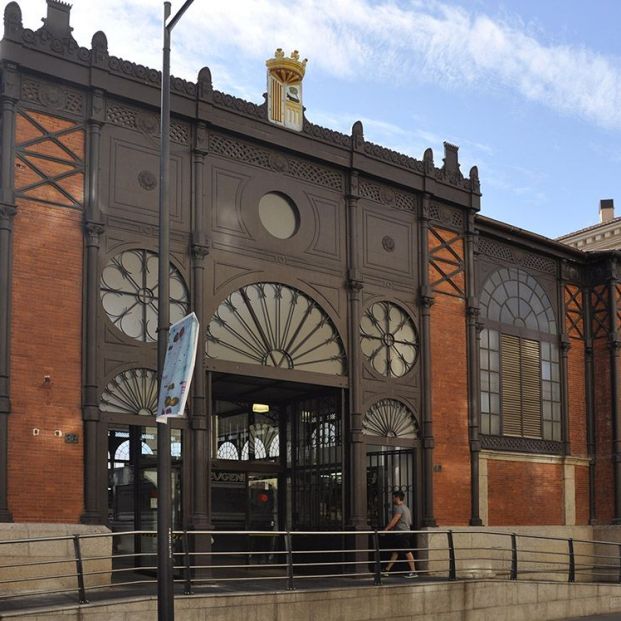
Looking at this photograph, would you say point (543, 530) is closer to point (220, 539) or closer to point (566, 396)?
point (566, 396)

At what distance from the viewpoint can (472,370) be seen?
2316cm

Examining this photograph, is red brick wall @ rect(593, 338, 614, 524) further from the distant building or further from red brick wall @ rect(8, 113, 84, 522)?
red brick wall @ rect(8, 113, 84, 522)

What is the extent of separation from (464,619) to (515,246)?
36.6ft

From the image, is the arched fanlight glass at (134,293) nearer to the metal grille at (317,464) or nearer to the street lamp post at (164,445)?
the metal grille at (317,464)

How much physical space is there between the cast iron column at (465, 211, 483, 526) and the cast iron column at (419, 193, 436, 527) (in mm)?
1346

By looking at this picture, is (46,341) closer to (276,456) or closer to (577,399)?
(276,456)

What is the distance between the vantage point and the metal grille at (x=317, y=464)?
2111 cm

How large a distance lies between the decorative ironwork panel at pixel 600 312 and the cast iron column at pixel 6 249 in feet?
55.6

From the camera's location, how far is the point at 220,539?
73.3 ft

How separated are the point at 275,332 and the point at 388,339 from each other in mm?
3085

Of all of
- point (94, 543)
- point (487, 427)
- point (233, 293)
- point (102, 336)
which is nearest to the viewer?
point (94, 543)

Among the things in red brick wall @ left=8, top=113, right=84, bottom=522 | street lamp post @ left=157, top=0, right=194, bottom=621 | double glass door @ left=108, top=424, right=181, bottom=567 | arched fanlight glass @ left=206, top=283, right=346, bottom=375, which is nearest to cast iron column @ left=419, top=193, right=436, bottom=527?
arched fanlight glass @ left=206, top=283, right=346, bottom=375

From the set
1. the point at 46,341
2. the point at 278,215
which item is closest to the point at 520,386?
the point at 278,215

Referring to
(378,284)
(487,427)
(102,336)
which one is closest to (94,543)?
(102,336)
